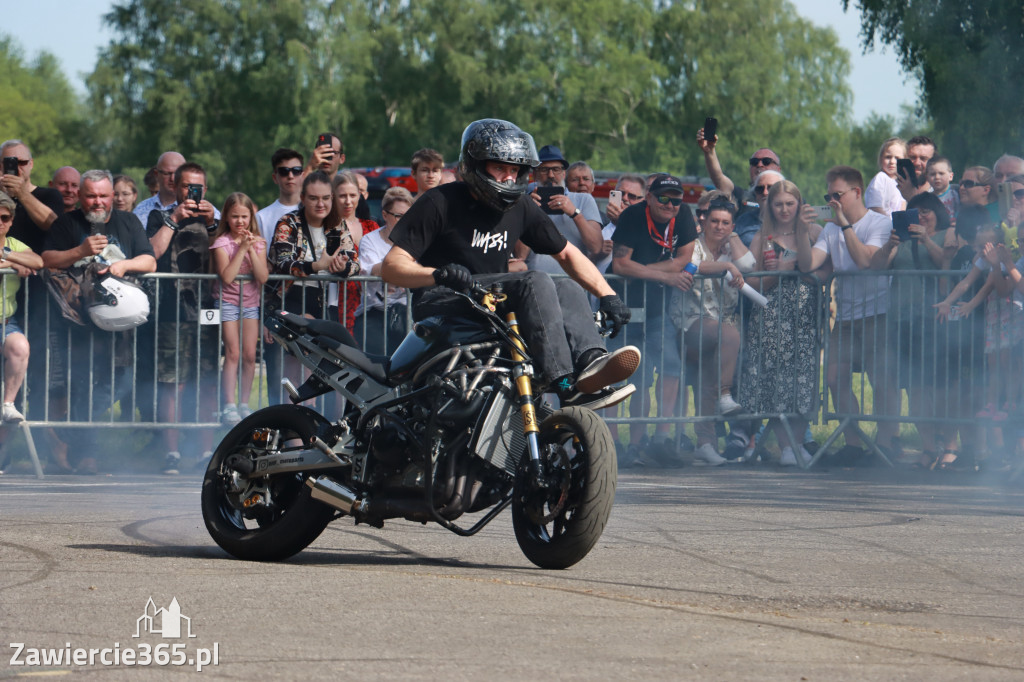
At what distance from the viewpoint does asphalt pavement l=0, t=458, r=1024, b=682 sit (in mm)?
4723

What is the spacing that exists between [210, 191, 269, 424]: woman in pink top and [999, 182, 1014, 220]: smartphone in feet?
5.87

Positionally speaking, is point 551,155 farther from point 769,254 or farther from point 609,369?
point 609,369

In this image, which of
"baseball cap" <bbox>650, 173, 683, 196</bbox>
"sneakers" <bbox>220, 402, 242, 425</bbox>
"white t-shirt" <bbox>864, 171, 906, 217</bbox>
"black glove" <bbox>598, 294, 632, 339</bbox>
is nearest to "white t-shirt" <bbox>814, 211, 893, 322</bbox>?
"white t-shirt" <bbox>864, 171, 906, 217</bbox>

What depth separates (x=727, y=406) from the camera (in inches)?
497

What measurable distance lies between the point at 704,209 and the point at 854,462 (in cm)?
259

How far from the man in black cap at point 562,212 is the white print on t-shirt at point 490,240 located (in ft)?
15.5

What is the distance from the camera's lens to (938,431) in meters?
12.4

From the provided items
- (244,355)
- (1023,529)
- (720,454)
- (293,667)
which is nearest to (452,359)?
(293,667)

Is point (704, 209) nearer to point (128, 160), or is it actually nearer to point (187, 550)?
point (187, 550)

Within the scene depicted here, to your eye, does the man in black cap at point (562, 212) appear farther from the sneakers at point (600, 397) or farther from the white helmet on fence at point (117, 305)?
the sneakers at point (600, 397)

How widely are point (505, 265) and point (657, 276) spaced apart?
5326mm

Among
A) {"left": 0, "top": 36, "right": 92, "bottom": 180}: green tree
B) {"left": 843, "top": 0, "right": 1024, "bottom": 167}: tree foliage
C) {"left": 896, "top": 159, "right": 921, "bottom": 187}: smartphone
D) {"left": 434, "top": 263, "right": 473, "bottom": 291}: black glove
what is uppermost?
{"left": 0, "top": 36, "right": 92, "bottom": 180}: green tree

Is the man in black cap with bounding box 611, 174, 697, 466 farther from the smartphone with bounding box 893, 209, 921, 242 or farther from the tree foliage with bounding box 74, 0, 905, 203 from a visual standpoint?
the tree foliage with bounding box 74, 0, 905, 203

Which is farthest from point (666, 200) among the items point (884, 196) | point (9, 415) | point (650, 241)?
point (9, 415)
